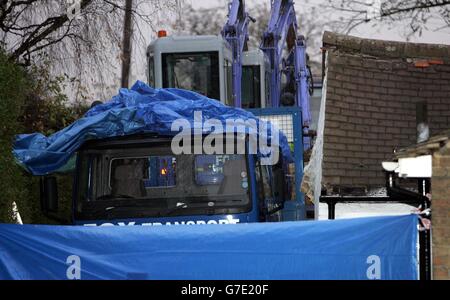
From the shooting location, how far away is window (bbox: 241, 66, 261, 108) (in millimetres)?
19203

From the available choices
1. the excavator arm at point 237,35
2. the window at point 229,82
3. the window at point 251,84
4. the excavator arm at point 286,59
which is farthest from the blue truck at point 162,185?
the excavator arm at point 286,59

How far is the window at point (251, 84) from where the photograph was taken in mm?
19203

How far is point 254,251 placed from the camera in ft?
24.7

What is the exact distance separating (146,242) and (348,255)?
1.71 metres

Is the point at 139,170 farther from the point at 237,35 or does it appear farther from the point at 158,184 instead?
the point at 237,35

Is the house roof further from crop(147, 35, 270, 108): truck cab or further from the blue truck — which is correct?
crop(147, 35, 270, 108): truck cab

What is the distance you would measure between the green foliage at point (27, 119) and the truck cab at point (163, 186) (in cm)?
78

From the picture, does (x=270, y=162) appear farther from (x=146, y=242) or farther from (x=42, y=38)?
(x=42, y=38)

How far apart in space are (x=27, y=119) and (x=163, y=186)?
28.1 feet

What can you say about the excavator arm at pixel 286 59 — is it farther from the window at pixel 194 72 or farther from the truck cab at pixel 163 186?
the truck cab at pixel 163 186

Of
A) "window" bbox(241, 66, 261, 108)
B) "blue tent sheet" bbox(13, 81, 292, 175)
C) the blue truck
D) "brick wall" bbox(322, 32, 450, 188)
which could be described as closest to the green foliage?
"blue tent sheet" bbox(13, 81, 292, 175)

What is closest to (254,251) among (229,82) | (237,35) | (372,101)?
(372,101)

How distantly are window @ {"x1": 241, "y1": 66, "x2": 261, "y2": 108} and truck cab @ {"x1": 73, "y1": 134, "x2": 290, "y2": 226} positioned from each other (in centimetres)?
889

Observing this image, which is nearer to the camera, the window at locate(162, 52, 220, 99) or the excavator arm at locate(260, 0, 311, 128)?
the window at locate(162, 52, 220, 99)
